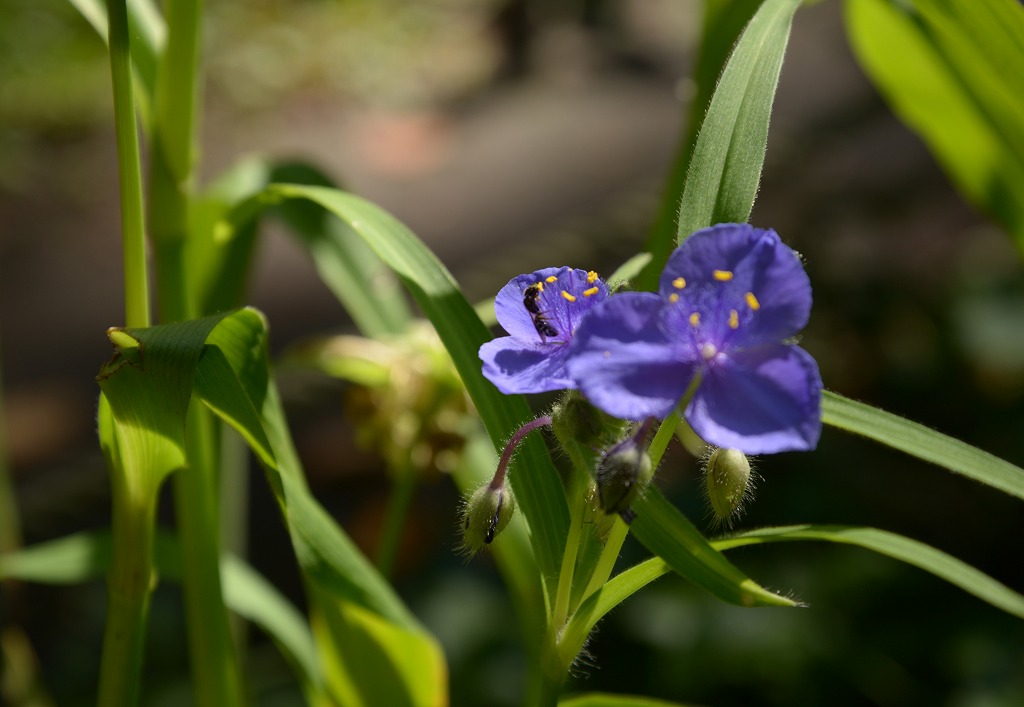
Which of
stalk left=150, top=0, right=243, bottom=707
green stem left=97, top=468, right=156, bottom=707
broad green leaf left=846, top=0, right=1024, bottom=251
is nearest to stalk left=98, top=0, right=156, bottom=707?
green stem left=97, top=468, right=156, bottom=707

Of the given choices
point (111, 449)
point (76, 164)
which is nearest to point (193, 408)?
point (111, 449)

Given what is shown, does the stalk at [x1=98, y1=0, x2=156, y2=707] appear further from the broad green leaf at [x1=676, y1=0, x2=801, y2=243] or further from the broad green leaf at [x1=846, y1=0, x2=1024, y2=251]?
the broad green leaf at [x1=846, y1=0, x2=1024, y2=251]

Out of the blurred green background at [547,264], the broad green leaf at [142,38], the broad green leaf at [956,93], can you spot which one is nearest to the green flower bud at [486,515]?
the blurred green background at [547,264]

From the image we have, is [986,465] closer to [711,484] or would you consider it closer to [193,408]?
[711,484]

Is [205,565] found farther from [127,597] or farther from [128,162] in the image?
[128,162]

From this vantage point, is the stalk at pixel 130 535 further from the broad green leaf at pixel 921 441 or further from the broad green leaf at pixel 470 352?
the broad green leaf at pixel 921 441
